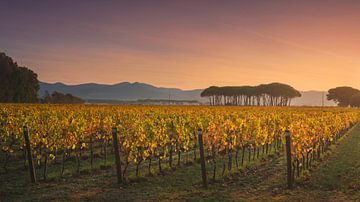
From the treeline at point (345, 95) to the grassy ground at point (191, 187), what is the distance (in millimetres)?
117661

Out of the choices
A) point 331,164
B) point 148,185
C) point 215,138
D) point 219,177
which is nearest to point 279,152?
point 331,164

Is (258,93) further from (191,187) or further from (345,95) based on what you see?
(191,187)

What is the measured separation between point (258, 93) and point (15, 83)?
289 feet

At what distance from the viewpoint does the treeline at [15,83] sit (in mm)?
75500

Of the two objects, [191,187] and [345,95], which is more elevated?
[345,95]

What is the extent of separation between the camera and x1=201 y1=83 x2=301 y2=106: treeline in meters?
127

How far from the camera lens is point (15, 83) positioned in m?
77.9

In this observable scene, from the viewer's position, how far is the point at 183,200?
895 centimetres

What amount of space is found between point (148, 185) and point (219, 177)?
2503 mm

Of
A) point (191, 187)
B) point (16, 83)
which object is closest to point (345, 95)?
point (16, 83)

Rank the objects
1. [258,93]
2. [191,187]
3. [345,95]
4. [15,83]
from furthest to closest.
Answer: [258,93], [345,95], [15,83], [191,187]

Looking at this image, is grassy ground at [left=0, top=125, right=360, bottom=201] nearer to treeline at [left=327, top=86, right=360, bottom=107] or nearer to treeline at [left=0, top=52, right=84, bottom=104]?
treeline at [left=0, top=52, right=84, bottom=104]

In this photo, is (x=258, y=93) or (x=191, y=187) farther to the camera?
(x=258, y=93)

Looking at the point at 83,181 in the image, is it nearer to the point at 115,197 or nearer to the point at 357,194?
the point at 115,197
